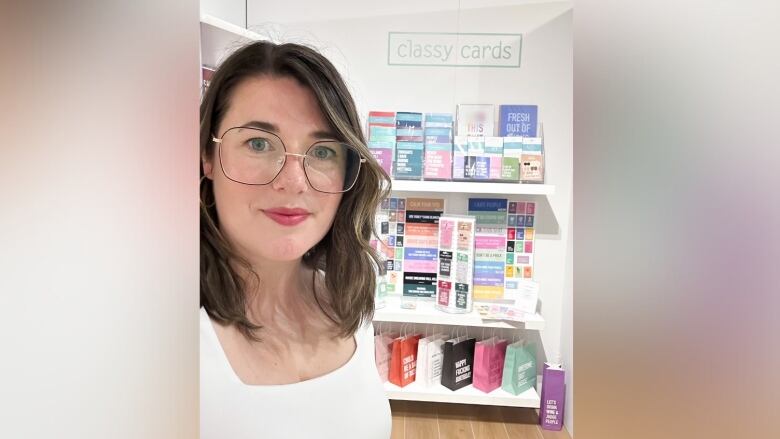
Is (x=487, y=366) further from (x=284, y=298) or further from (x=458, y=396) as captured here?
(x=284, y=298)

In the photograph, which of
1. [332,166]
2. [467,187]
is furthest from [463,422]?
[332,166]

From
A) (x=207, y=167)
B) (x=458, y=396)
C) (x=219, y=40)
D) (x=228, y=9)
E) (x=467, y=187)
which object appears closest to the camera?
(x=207, y=167)

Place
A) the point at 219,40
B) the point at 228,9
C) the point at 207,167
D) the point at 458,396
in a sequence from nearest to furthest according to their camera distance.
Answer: the point at 207,167 → the point at 219,40 → the point at 228,9 → the point at 458,396

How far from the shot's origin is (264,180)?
46 centimetres

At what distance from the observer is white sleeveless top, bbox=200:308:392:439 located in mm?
471

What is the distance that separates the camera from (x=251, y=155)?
17.8 inches

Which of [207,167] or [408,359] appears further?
[408,359]

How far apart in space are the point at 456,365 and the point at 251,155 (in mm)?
1682

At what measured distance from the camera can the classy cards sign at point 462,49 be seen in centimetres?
194

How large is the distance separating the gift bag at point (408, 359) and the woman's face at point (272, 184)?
1519 mm
